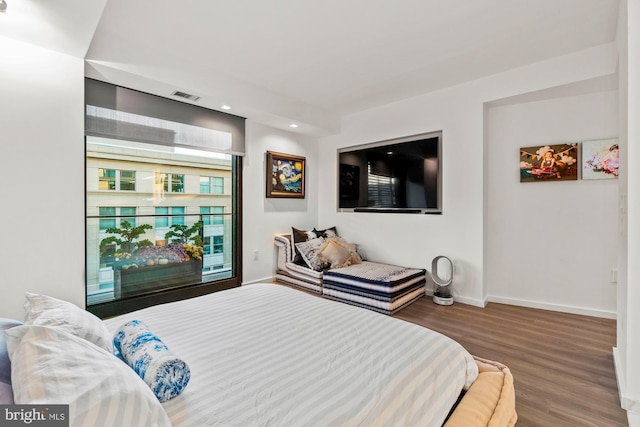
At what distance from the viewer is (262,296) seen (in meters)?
2.09

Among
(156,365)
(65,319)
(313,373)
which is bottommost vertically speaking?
(313,373)

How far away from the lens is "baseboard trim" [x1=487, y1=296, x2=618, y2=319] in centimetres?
299

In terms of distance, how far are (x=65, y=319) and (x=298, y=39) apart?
2.52 m

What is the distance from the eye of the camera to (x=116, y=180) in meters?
3.07

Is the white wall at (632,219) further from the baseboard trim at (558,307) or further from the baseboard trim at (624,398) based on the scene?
the baseboard trim at (558,307)

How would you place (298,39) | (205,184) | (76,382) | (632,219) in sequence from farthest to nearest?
(205,184) → (298,39) → (632,219) → (76,382)

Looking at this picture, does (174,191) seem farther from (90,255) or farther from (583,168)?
(583,168)

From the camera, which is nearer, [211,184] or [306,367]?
[306,367]

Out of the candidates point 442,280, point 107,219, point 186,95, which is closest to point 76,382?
point 107,219

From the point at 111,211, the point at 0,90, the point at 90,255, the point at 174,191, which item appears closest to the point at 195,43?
the point at 0,90

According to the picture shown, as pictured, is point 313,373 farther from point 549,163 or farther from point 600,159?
point 600,159

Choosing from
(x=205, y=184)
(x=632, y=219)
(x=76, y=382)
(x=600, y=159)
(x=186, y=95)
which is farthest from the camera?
(x=205, y=184)

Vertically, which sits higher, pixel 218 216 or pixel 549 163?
pixel 549 163

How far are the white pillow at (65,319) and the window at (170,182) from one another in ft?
7.63
